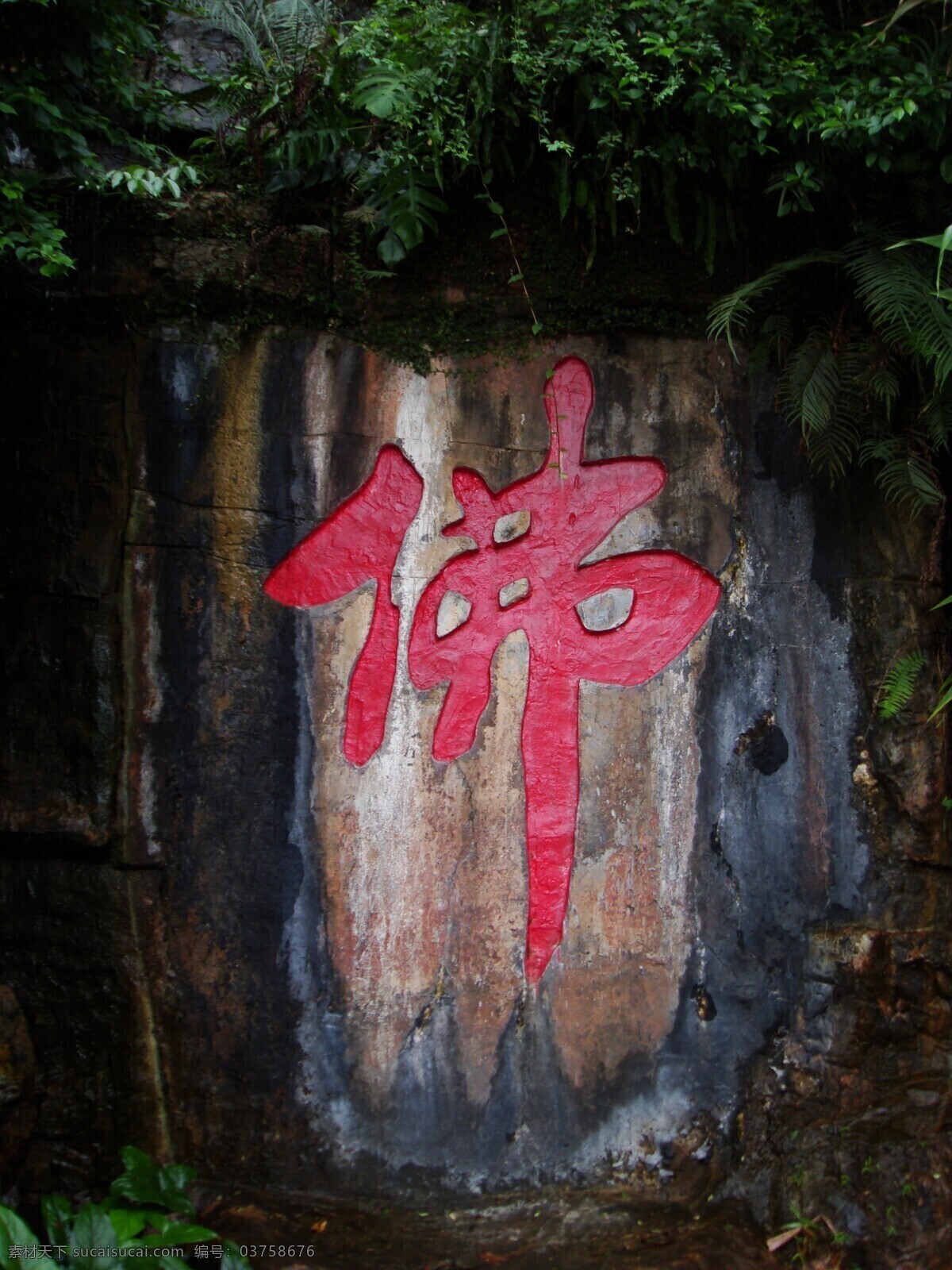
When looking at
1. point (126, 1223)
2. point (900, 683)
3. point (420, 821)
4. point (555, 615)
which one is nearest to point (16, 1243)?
point (126, 1223)

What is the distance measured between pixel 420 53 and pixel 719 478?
5.48 feet

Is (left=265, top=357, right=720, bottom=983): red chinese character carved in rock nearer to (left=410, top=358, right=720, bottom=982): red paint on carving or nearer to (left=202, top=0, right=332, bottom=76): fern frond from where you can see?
(left=410, top=358, right=720, bottom=982): red paint on carving

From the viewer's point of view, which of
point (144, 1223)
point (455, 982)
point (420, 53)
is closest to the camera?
point (144, 1223)

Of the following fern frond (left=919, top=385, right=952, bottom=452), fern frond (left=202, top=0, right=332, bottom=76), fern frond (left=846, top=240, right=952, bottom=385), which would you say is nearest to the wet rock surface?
fern frond (left=919, top=385, right=952, bottom=452)

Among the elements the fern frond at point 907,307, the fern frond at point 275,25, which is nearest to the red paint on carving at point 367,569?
the fern frond at point 275,25

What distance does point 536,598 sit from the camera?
10.8 feet

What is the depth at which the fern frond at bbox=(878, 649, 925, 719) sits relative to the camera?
3229 millimetres

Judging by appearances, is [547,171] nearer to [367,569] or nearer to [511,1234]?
[367,569]

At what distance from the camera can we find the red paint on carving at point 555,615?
10.6 feet

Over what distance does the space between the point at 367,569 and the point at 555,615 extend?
0.66 m

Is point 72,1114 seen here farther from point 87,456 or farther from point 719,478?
point 719,478

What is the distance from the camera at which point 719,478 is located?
10.9 feet

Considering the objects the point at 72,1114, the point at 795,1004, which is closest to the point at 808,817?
the point at 795,1004

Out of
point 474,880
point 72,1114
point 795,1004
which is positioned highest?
point 474,880
